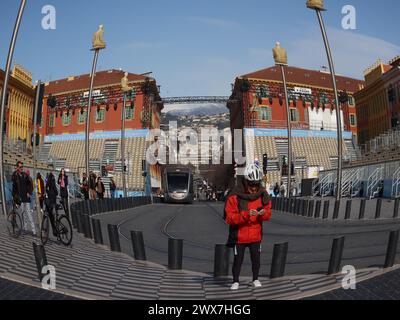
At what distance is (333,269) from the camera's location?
7.68m

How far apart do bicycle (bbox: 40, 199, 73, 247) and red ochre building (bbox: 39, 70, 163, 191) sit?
192 ft

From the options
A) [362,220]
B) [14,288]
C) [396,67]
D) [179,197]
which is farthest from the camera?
[396,67]

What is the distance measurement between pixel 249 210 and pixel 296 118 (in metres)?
72.5

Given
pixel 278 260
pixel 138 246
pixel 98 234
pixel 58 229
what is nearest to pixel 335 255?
pixel 278 260

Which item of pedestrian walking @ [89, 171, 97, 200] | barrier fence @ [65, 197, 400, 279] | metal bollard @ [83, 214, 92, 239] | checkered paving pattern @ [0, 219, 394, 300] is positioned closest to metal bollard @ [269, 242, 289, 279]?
barrier fence @ [65, 197, 400, 279]

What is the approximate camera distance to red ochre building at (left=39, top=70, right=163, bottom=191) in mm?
73938

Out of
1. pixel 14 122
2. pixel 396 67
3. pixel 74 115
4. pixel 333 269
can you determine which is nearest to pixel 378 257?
pixel 333 269

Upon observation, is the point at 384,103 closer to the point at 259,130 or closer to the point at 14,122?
the point at 259,130

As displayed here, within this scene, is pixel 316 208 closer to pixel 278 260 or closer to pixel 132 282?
pixel 278 260

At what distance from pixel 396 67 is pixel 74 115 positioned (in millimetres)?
47061

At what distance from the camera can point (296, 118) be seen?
77438 millimetres

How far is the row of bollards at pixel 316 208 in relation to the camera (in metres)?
21.2

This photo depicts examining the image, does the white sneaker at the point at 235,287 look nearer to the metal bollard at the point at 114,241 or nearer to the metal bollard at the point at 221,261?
the metal bollard at the point at 221,261

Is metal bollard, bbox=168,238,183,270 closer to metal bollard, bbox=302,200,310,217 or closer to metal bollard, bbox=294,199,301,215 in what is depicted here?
metal bollard, bbox=302,200,310,217
